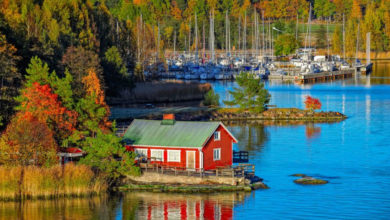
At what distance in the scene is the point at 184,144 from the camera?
2430 inches

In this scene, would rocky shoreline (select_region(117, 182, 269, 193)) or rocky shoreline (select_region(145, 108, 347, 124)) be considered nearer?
rocky shoreline (select_region(117, 182, 269, 193))

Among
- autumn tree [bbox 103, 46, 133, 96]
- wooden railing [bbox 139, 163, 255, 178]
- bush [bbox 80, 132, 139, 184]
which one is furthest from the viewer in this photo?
autumn tree [bbox 103, 46, 133, 96]

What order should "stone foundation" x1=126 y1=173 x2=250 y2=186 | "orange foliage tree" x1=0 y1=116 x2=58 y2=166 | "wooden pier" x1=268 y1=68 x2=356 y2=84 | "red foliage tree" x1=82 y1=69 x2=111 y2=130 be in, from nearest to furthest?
"stone foundation" x1=126 y1=173 x2=250 y2=186
"orange foliage tree" x1=0 y1=116 x2=58 y2=166
"red foliage tree" x1=82 y1=69 x2=111 y2=130
"wooden pier" x1=268 y1=68 x2=356 y2=84

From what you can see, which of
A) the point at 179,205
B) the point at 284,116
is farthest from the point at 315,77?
the point at 179,205

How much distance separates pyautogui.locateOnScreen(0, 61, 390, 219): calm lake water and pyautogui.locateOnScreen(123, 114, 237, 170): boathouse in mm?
3826

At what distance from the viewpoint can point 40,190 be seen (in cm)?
5772

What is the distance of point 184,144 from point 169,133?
2.15m

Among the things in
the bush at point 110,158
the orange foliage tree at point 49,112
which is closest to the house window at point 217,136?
the bush at point 110,158

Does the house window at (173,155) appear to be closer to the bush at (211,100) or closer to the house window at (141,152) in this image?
the house window at (141,152)

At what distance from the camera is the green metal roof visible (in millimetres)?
61906

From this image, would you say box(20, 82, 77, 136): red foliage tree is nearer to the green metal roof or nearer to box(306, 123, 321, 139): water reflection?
the green metal roof

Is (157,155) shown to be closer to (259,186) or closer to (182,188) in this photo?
(182,188)

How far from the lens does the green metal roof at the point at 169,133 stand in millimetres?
61906

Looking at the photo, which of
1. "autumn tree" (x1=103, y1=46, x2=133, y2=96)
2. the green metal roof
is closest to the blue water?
the green metal roof
